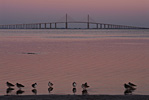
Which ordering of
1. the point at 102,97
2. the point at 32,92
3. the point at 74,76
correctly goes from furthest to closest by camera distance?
the point at 74,76, the point at 32,92, the point at 102,97

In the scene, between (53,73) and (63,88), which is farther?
(53,73)

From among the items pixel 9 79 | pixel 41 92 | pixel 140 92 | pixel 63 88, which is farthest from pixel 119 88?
pixel 9 79

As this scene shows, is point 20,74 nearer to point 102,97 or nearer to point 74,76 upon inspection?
point 74,76

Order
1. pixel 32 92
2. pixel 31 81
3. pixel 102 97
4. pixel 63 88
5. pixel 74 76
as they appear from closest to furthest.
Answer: pixel 102 97 < pixel 32 92 < pixel 63 88 < pixel 31 81 < pixel 74 76

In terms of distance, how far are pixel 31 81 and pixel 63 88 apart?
193 centimetres

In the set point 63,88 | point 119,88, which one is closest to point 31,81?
point 63,88

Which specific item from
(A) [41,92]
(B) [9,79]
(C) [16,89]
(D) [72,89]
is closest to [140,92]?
(D) [72,89]

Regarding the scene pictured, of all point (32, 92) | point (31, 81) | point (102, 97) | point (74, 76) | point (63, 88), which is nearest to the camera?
point (102, 97)

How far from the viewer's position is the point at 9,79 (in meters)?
14.9

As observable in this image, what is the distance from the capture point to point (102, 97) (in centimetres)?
969

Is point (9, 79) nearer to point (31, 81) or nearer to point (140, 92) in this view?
point (31, 81)

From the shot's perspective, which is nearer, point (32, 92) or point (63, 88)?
point (32, 92)

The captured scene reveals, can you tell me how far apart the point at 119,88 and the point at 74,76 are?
10.5 feet

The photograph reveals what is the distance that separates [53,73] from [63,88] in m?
3.95
